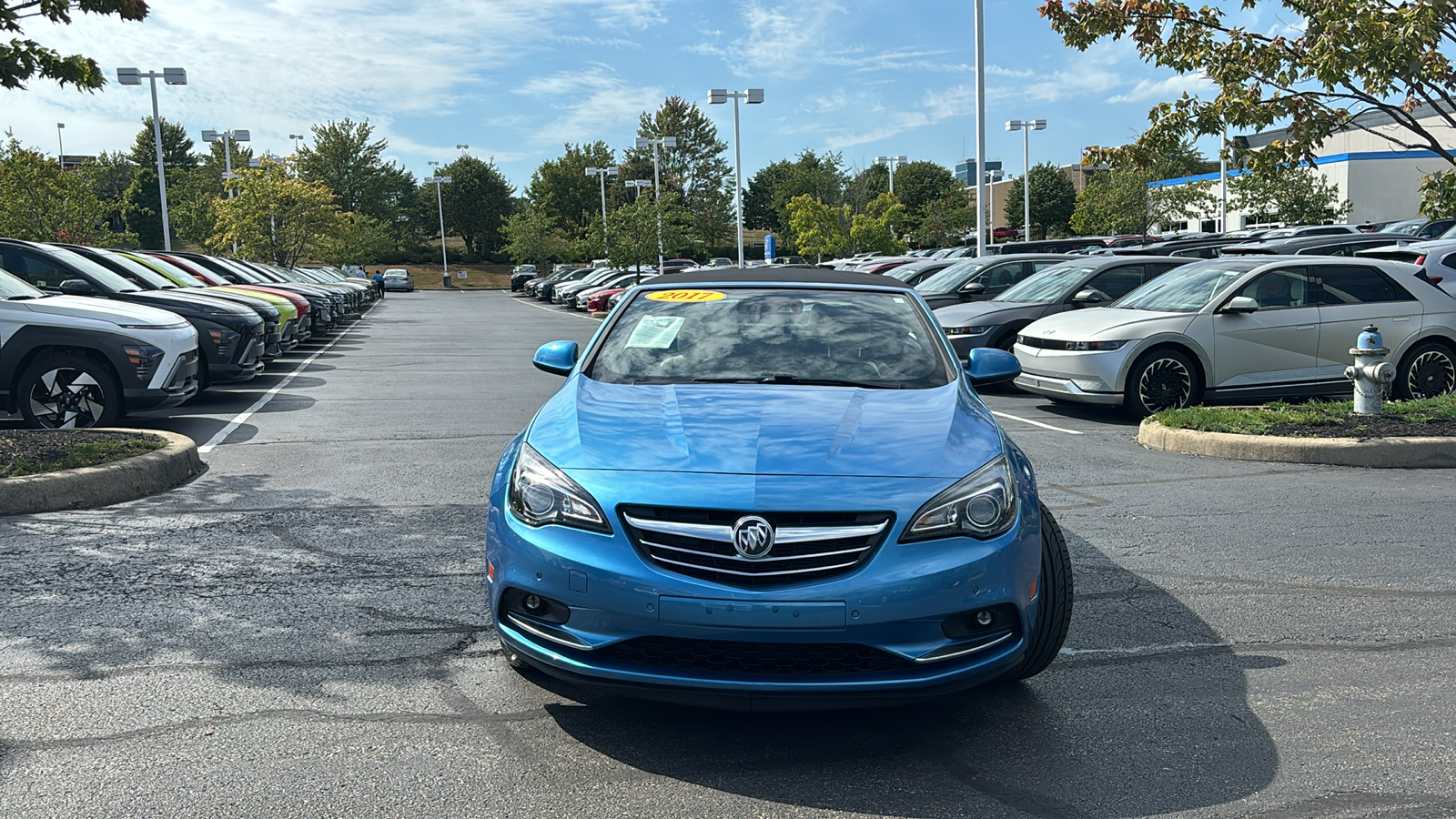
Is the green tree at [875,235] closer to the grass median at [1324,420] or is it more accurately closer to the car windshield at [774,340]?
the grass median at [1324,420]

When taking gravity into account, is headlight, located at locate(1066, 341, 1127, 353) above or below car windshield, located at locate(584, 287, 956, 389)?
below

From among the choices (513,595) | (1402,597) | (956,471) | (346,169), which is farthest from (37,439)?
(346,169)

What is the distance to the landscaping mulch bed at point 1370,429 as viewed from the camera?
29.2 feet

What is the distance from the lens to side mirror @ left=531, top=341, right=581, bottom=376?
18.7 ft

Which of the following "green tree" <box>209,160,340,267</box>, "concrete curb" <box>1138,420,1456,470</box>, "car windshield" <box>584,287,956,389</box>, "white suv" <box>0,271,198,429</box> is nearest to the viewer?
"car windshield" <box>584,287,956,389</box>

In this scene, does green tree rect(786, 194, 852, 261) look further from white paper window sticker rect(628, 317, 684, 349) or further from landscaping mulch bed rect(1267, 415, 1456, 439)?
white paper window sticker rect(628, 317, 684, 349)

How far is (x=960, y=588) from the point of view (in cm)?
357

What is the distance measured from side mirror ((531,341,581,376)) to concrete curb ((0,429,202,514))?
3.33 metres

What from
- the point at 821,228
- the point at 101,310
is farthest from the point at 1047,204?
the point at 101,310

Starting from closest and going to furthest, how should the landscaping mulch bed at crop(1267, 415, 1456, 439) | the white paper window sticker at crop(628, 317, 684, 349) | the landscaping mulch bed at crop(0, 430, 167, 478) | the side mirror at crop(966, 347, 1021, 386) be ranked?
the white paper window sticker at crop(628, 317, 684, 349) → the side mirror at crop(966, 347, 1021, 386) → the landscaping mulch bed at crop(0, 430, 167, 478) → the landscaping mulch bed at crop(1267, 415, 1456, 439)

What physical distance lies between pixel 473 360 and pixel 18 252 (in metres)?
7.42

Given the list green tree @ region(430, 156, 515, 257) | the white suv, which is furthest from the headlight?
green tree @ region(430, 156, 515, 257)

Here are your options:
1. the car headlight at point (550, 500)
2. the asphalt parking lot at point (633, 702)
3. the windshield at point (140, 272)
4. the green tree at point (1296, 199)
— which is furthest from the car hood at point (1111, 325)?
the green tree at point (1296, 199)

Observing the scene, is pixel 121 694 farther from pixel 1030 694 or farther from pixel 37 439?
pixel 37 439
